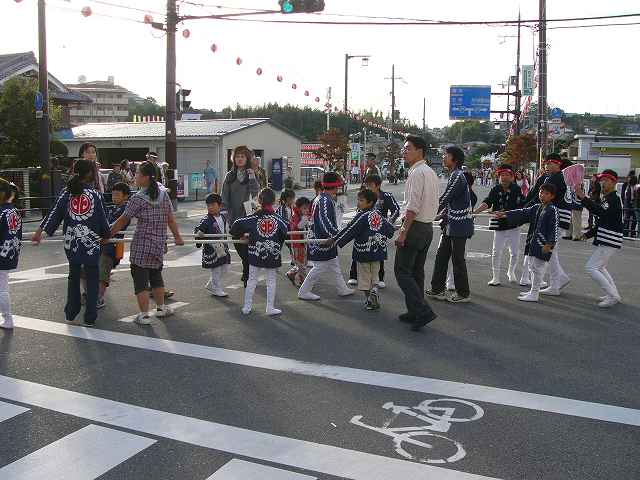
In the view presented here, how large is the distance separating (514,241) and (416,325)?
3.50 m

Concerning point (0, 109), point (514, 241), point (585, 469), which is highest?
point (0, 109)

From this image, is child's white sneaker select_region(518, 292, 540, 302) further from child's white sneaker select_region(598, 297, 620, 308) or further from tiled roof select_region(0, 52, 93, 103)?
tiled roof select_region(0, 52, 93, 103)

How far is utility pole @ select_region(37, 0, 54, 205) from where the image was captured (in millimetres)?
17372

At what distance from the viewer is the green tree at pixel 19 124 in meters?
21.8

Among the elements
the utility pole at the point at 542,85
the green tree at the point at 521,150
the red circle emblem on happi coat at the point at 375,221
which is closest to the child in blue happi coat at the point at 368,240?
the red circle emblem on happi coat at the point at 375,221

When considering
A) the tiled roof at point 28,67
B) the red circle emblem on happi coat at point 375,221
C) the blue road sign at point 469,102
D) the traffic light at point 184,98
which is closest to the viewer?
the red circle emblem on happi coat at point 375,221

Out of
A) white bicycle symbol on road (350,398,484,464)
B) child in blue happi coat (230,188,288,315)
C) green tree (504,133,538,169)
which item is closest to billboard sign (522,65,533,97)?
green tree (504,133,538,169)

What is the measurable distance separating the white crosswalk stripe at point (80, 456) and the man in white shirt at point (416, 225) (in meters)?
Result: 3.45

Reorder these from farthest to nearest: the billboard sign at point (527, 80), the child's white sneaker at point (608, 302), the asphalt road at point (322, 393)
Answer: the billboard sign at point (527, 80), the child's white sneaker at point (608, 302), the asphalt road at point (322, 393)

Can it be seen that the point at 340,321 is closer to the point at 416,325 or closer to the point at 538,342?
the point at 416,325

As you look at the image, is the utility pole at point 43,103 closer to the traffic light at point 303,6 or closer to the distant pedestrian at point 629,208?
the traffic light at point 303,6

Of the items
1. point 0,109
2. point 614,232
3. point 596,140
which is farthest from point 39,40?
point 596,140

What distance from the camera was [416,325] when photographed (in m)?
6.89

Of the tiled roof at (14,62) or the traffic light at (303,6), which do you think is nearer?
the traffic light at (303,6)
